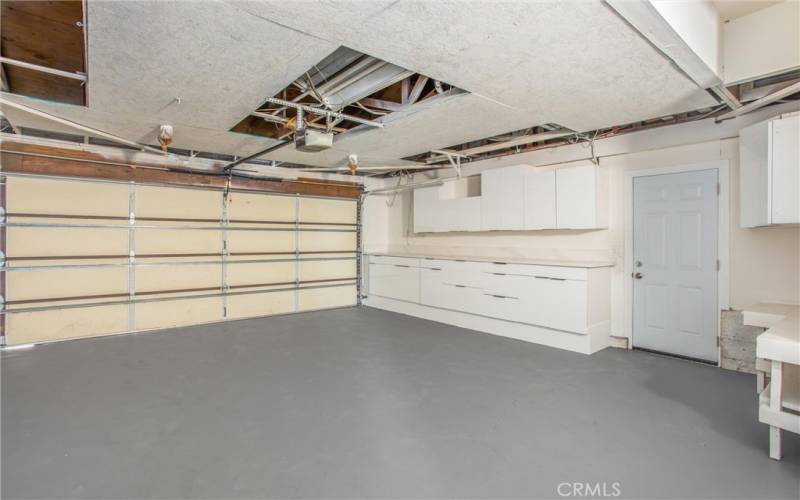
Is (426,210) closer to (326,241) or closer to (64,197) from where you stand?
(326,241)

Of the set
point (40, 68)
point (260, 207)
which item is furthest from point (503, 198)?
point (40, 68)

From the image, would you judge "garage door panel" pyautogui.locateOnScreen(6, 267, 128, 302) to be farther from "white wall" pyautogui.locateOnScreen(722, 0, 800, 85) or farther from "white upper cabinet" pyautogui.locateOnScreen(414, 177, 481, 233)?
"white wall" pyautogui.locateOnScreen(722, 0, 800, 85)

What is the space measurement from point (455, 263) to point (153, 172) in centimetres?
431

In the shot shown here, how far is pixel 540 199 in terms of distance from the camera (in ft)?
15.8

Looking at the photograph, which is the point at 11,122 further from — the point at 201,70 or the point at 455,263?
the point at 455,263

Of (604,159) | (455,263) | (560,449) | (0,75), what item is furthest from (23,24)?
(604,159)

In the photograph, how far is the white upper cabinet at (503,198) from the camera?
5051 millimetres

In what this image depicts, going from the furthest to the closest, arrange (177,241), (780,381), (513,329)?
(177,241)
(513,329)
(780,381)

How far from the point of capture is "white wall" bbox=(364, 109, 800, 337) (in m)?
3.37

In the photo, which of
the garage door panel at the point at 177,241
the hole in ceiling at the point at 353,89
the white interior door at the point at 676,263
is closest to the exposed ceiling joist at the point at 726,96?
the white interior door at the point at 676,263

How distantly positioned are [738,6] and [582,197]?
81.1 inches

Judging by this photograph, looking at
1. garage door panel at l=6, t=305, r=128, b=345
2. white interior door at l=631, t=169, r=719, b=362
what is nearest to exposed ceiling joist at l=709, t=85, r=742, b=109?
white interior door at l=631, t=169, r=719, b=362

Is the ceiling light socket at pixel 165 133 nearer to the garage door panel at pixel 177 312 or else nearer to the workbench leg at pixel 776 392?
the garage door panel at pixel 177 312

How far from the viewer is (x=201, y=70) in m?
2.63
